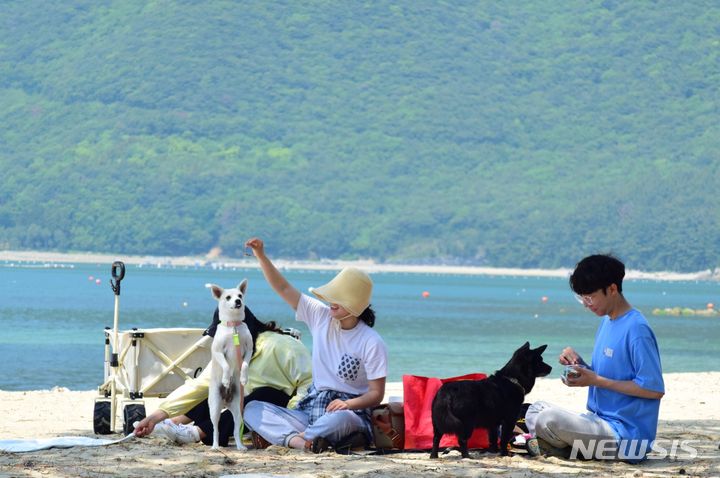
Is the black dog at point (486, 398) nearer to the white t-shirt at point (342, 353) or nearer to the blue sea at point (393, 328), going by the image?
the white t-shirt at point (342, 353)

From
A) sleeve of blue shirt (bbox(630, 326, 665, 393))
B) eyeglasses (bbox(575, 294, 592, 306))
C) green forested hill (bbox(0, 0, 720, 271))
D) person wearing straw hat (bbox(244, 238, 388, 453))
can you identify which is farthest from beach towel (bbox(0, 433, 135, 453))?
green forested hill (bbox(0, 0, 720, 271))

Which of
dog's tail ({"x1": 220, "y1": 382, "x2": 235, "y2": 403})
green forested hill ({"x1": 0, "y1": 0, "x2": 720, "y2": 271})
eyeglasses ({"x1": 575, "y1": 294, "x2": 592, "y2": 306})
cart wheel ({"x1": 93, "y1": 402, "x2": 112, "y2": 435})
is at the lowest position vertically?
cart wheel ({"x1": 93, "y1": 402, "x2": 112, "y2": 435})

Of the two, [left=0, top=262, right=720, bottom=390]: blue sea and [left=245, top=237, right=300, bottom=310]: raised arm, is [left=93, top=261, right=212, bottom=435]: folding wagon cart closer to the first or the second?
[left=245, top=237, right=300, bottom=310]: raised arm

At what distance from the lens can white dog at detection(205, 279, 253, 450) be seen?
6758 millimetres

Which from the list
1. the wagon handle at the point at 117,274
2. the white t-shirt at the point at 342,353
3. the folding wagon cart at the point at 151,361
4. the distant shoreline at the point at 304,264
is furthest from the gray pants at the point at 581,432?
the distant shoreline at the point at 304,264

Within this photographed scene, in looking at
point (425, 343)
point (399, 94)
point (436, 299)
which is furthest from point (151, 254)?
point (425, 343)

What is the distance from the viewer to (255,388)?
748 cm

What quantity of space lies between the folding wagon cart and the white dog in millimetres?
1534

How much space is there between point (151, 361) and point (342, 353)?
81.2 inches

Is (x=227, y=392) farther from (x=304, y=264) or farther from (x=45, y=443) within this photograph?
(x=304, y=264)

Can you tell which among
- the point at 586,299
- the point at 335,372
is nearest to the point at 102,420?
the point at 335,372

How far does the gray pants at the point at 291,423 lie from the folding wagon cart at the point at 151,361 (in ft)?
4.09

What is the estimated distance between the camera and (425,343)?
33.6 metres

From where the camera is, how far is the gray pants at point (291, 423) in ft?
22.9
